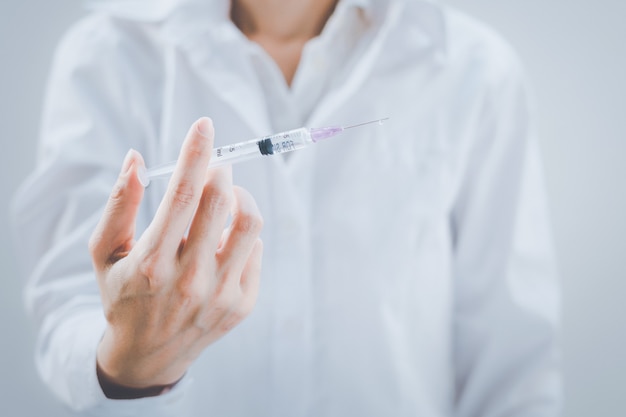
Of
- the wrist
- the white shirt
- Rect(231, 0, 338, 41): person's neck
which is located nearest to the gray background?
the white shirt

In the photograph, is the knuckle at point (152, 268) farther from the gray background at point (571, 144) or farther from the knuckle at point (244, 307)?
the gray background at point (571, 144)

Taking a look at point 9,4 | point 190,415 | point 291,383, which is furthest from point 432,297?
point 9,4

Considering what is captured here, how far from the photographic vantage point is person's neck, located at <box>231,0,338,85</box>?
0.90 meters

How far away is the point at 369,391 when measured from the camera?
0.83 metres

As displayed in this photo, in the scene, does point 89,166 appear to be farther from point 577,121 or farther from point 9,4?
point 577,121

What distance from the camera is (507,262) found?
86 centimetres

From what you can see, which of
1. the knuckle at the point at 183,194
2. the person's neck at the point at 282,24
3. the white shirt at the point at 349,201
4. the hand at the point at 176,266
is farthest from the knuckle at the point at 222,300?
the person's neck at the point at 282,24

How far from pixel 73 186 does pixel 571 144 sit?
Answer: 88 cm

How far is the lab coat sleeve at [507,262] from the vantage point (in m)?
0.86

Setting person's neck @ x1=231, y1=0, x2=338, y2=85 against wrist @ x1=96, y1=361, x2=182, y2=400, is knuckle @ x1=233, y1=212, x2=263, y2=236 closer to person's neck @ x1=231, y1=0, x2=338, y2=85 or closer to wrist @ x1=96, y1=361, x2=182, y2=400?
wrist @ x1=96, y1=361, x2=182, y2=400

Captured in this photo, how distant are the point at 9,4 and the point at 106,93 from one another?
0.35 m

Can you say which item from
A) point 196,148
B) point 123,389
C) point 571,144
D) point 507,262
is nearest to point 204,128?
point 196,148

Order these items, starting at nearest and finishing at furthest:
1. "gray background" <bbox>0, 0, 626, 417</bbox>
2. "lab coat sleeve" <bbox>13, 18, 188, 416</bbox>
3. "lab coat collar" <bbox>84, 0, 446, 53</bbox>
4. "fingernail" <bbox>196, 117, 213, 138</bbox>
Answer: "fingernail" <bbox>196, 117, 213, 138</bbox> → "lab coat sleeve" <bbox>13, 18, 188, 416</bbox> → "lab coat collar" <bbox>84, 0, 446, 53</bbox> → "gray background" <bbox>0, 0, 626, 417</bbox>

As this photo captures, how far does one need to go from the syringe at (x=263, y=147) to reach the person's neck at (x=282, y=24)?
338 mm
